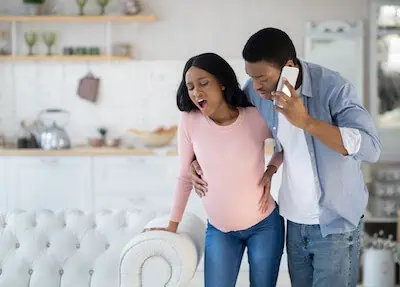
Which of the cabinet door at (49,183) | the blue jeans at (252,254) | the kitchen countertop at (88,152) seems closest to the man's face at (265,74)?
the blue jeans at (252,254)

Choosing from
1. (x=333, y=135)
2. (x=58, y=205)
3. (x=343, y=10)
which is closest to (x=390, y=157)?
(x=343, y=10)

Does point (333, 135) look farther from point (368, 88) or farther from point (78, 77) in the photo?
point (78, 77)

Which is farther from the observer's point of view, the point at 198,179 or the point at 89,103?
the point at 89,103

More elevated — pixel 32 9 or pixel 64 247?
pixel 32 9

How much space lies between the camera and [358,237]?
1965 millimetres

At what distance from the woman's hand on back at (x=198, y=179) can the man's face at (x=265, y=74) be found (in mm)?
449

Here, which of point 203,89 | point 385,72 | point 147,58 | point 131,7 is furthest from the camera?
point 147,58

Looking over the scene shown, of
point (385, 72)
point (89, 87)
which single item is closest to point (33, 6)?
point (89, 87)

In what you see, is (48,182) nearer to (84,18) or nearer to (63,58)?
(63,58)

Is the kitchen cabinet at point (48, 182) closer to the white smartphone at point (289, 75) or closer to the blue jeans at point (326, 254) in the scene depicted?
the blue jeans at point (326, 254)

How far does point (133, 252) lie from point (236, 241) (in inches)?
15.3

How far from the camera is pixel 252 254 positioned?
7.06 feet

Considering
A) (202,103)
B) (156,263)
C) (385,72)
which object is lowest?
(156,263)

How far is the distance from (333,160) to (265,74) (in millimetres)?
324
